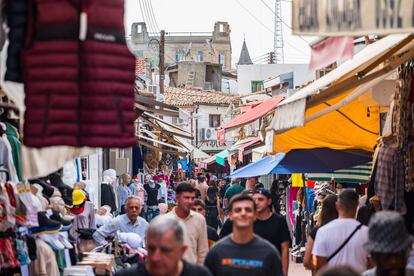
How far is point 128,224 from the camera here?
533 inches

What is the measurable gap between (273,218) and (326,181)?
23.2 ft

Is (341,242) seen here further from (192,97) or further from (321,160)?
(192,97)

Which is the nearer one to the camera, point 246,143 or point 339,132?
point 339,132

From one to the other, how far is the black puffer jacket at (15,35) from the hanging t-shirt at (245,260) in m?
2.57

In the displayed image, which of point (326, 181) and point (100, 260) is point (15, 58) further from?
point (326, 181)

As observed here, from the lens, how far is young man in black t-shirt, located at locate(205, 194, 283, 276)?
Answer: 8266mm

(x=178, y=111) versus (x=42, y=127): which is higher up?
(x=42, y=127)

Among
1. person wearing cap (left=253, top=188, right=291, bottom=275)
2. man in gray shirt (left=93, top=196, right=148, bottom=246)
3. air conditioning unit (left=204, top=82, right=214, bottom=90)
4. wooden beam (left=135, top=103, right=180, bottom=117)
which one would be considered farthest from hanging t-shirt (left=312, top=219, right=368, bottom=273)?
air conditioning unit (left=204, top=82, right=214, bottom=90)

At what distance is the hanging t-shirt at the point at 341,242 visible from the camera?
9.50m

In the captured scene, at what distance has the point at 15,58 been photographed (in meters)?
6.57

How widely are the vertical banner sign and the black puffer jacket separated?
1.77 meters

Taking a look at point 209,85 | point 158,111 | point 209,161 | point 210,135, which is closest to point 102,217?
point 158,111

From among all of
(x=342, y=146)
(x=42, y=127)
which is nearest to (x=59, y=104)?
(x=42, y=127)

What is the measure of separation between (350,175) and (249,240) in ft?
29.1
